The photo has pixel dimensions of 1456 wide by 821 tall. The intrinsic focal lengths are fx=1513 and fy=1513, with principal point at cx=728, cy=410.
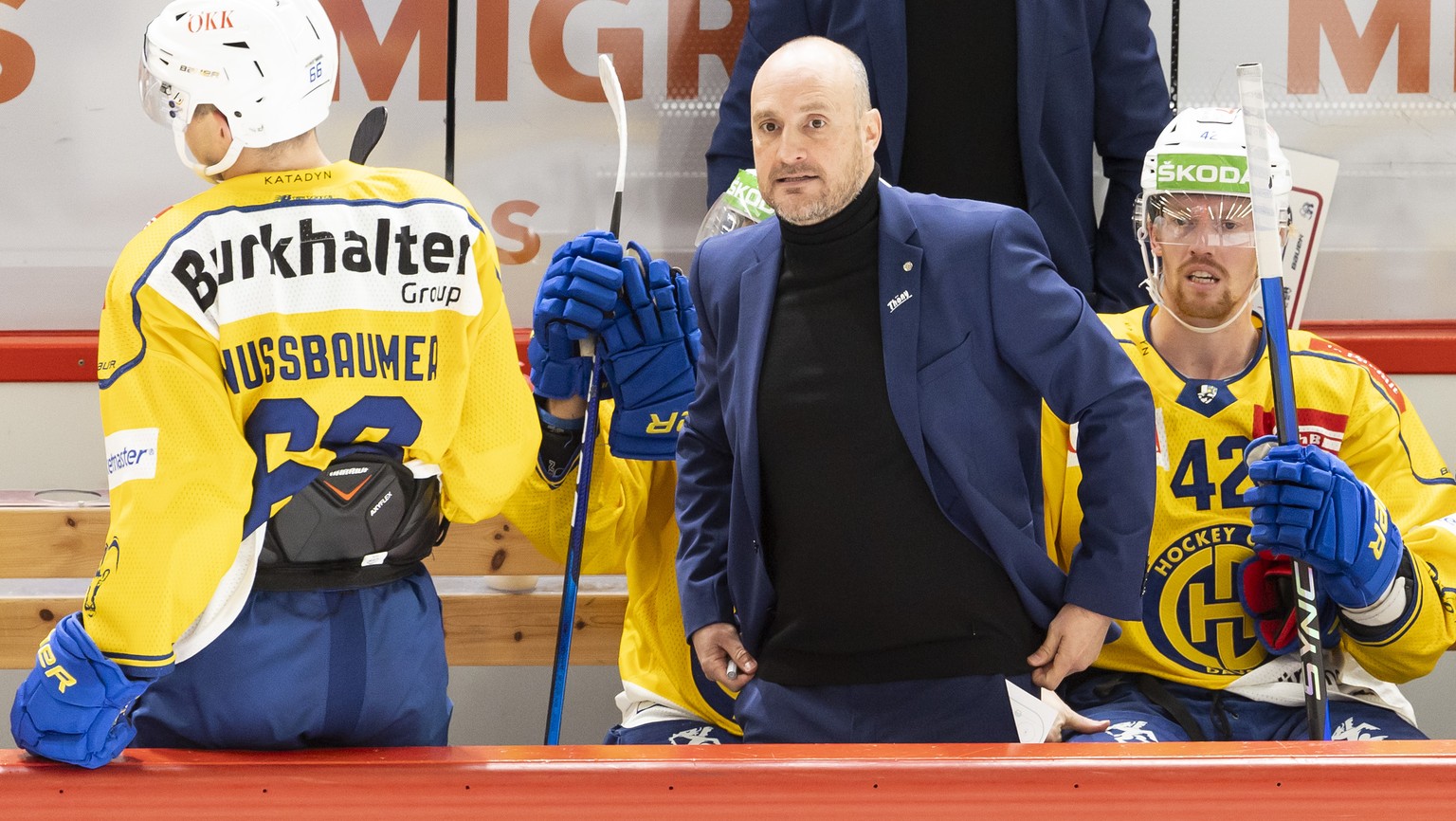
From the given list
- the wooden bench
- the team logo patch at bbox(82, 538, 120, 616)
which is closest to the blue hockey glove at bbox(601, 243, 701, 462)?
the wooden bench

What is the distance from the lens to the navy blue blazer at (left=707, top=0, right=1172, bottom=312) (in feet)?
9.39

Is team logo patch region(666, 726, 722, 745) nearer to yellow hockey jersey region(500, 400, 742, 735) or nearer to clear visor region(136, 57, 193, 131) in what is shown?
yellow hockey jersey region(500, 400, 742, 735)

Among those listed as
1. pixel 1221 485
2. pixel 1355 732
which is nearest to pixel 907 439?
pixel 1221 485

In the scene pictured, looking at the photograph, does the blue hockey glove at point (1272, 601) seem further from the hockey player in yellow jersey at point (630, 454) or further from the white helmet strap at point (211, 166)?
the white helmet strap at point (211, 166)

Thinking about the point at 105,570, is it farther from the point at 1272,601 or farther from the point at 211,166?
the point at 1272,601

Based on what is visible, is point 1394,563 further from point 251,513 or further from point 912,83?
point 251,513

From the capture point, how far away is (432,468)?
193cm

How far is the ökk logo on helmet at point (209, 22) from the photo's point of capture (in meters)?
1.79

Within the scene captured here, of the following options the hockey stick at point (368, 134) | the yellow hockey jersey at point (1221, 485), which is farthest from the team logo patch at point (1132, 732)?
the hockey stick at point (368, 134)

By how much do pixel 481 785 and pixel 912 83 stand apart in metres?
1.74

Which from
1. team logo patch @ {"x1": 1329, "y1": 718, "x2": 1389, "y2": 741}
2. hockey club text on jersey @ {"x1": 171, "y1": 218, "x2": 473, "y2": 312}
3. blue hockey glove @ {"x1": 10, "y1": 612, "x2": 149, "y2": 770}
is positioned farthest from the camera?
team logo patch @ {"x1": 1329, "y1": 718, "x2": 1389, "y2": 741}

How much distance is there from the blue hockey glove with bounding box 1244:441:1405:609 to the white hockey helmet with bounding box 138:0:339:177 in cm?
135

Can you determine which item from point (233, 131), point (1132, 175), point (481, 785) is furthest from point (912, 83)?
point (481, 785)

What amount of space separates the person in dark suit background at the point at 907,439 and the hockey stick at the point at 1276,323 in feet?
0.68
